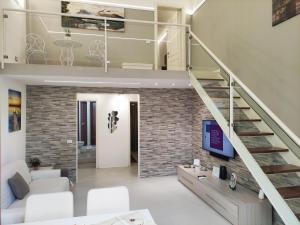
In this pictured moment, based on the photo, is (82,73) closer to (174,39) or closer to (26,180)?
(26,180)

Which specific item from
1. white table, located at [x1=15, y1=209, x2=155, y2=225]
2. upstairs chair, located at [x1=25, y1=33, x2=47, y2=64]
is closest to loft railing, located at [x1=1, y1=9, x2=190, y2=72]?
upstairs chair, located at [x1=25, y1=33, x2=47, y2=64]

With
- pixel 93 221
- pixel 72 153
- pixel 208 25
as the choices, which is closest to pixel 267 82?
pixel 208 25

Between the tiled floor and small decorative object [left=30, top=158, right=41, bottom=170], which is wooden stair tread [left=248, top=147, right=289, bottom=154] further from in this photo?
small decorative object [left=30, top=158, right=41, bottom=170]

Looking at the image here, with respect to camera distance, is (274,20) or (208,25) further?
(208,25)

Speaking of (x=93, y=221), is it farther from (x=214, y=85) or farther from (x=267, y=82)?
(x=267, y=82)

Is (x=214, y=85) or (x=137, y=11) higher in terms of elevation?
(x=137, y=11)

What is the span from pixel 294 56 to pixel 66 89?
5.10m

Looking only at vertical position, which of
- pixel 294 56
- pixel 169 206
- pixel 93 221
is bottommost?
pixel 169 206

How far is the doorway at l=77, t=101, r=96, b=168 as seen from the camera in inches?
336

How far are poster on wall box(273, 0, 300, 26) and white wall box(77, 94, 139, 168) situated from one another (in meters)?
4.80

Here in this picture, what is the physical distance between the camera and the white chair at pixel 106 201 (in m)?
2.75

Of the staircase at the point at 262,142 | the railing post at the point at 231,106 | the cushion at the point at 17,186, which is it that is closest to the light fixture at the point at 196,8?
the staircase at the point at 262,142

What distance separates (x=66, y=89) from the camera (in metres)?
6.16

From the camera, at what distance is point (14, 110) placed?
4883mm
